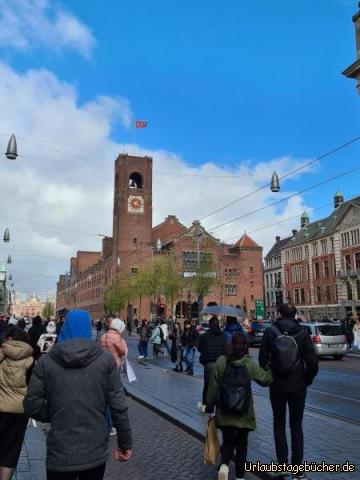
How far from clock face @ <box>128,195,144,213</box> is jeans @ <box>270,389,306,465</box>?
248 ft

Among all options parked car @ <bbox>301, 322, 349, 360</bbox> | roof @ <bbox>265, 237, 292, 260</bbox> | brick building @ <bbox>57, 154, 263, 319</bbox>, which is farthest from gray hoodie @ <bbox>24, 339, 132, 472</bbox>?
roof @ <bbox>265, 237, 292, 260</bbox>

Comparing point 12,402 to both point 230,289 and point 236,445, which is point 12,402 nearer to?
point 236,445

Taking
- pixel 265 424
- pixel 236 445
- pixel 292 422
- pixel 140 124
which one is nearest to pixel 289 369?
pixel 292 422

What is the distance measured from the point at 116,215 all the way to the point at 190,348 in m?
65.6

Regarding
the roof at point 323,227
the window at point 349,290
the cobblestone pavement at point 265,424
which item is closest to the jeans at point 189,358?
the cobblestone pavement at point 265,424

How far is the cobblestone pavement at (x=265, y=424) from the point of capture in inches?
249

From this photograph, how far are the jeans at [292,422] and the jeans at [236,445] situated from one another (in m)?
0.56

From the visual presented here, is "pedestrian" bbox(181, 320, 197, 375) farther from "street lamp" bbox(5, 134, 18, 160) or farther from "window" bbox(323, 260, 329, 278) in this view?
"window" bbox(323, 260, 329, 278)

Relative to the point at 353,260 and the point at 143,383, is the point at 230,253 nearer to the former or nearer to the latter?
the point at 353,260

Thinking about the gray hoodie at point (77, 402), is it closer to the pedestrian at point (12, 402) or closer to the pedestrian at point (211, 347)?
the pedestrian at point (12, 402)

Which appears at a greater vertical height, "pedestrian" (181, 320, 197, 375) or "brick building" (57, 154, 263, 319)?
"brick building" (57, 154, 263, 319)

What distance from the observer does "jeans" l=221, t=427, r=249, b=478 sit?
516 centimetres

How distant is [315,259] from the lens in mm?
74062

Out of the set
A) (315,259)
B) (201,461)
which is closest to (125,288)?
(315,259)
